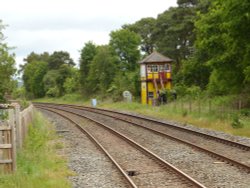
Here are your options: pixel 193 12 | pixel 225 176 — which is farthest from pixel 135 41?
pixel 225 176

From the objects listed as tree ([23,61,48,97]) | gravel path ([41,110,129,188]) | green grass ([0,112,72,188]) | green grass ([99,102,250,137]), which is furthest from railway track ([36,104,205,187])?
tree ([23,61,48,97])

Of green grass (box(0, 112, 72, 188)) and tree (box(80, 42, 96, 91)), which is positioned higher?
tree (box(80, 42, 96, 91))

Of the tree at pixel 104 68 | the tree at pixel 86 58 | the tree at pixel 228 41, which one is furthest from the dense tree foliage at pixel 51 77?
the tree at pixel 228 41

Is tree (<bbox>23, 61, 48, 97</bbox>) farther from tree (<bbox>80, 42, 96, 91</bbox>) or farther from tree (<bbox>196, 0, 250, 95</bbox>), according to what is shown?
tree (<bbox>196, 0, 250, 95</bbox>)

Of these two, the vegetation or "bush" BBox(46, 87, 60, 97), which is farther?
"bush" BBox(46, 87, 60, 97)

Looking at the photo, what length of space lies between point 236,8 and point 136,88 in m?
32.6

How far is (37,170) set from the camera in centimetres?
1116

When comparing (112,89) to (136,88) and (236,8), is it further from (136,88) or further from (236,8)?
(236,8)

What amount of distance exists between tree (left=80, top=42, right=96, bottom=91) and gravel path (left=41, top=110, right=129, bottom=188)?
5051 cm

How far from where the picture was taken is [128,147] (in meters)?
16.0

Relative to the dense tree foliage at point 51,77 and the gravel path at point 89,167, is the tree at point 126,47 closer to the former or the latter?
the dense tree foliage at point 51,77

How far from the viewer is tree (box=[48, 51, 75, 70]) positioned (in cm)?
10512

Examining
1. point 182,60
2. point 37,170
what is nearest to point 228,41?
point 37,170

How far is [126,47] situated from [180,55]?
869 centimetres
